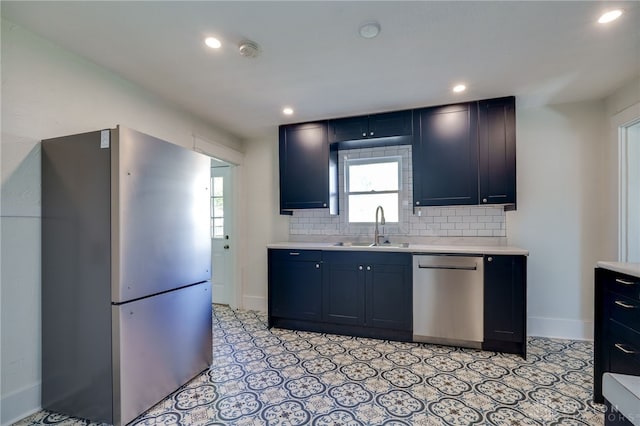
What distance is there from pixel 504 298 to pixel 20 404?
360cm

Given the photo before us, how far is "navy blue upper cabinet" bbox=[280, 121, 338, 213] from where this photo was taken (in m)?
3.49

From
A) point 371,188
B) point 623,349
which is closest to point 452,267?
point 623,349

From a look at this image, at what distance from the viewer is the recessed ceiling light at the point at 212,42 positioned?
1917mm

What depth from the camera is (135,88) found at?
99.7 inches

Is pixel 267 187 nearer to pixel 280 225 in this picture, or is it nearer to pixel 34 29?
pixel 280 225

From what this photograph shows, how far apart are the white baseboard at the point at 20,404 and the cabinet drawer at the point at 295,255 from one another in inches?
81.7

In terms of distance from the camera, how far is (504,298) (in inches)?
104

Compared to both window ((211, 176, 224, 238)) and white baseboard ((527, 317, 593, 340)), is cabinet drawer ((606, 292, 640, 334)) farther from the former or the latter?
window ((211, 176, 224, 238))

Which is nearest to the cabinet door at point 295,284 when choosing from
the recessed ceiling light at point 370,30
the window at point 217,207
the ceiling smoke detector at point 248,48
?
the window at point 217,207

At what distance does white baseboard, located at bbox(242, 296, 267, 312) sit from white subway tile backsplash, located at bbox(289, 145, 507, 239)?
104 centimetres

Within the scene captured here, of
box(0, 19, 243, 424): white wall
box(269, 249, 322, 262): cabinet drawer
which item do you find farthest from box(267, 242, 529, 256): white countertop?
box(0, 19, 243, 424): white wall

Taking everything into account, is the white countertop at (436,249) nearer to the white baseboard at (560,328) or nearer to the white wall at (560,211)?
the white wall at (560,211)

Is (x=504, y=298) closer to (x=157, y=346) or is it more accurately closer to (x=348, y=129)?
(x=348, y=129)

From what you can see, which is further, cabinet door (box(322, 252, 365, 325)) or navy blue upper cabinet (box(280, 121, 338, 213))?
navy blue upper cabinet (box(280, 121, 338, 213))
